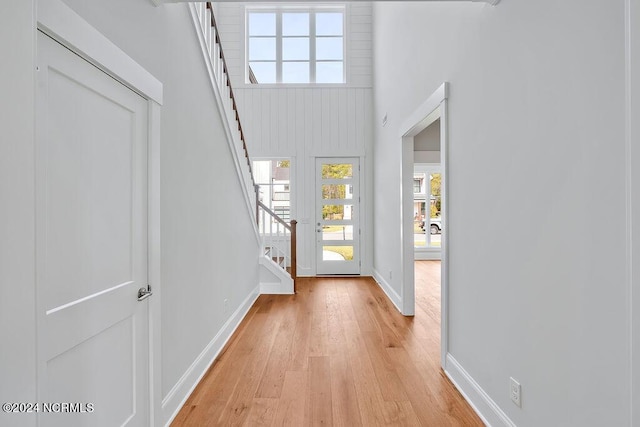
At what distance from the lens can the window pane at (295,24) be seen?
666 centimetres

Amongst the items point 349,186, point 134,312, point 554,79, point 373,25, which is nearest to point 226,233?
point 134,312

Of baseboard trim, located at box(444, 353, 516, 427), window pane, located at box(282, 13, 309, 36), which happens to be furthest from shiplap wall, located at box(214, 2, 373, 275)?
baseboard trim, located at box(444, 353, 516, 427)

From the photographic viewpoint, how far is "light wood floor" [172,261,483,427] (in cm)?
209

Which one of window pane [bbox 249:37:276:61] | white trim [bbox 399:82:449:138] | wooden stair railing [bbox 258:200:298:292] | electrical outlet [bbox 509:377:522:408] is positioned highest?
window pane [bbox 249:37:276:61]

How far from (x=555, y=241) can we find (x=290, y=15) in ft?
21.9

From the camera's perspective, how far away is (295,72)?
6.61 m

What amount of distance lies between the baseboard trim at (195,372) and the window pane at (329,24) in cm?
539

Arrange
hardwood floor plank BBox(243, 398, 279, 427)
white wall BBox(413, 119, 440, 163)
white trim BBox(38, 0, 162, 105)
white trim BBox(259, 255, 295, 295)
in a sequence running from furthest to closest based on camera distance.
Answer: white wall BBox(413, 119, 440, 163) → white trim BBox(259, 255, 295, 295) → hardwood floor plank BBox(243, 398, 279, 427) → white trim BBox(38, 0, 162, 105)

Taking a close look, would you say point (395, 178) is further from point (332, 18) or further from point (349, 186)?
point (332, 18)

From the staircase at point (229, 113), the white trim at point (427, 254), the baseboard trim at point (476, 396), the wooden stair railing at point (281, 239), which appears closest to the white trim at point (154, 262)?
the staircase at point (229, 113)

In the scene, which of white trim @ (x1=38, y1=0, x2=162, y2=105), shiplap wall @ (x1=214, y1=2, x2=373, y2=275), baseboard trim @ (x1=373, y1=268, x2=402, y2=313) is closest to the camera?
white trim @ (x1=38, y1=0, x2=162, y2=105)

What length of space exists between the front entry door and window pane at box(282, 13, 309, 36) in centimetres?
250

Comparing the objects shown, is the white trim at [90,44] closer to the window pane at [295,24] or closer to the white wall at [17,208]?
the white wall at [17,208]

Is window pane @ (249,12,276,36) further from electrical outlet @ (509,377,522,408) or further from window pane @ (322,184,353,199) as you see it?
electrical outlet @ (509,377,522,408)
